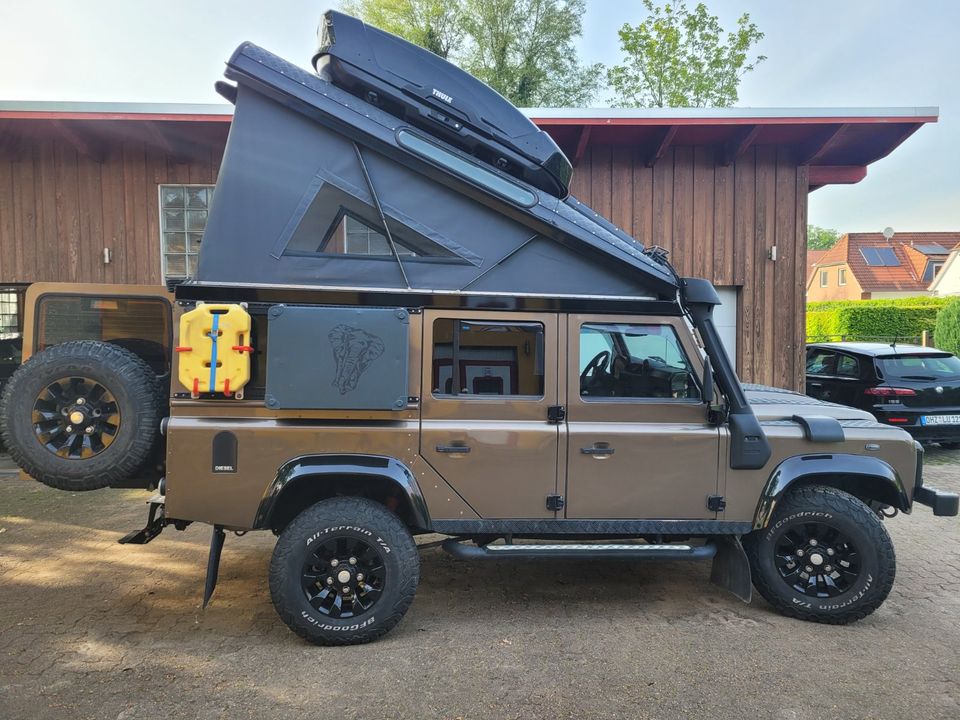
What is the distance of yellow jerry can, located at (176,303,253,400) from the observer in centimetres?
332

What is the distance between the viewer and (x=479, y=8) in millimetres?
22594

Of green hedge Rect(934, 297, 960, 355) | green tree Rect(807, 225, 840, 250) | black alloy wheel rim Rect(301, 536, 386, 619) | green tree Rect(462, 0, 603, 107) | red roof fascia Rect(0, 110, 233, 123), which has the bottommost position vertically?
black alloy wheel rim Rect(301, 536, 386, 619)

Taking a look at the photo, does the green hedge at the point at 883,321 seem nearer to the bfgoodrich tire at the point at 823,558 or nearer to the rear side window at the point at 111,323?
the bfgoodrich tire at the point at 823,558

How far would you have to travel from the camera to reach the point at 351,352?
3438 mm

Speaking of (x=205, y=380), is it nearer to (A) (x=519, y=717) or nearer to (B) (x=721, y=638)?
(A) (x=519, y=717)

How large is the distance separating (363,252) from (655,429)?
1.99 meters

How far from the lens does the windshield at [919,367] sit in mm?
7922

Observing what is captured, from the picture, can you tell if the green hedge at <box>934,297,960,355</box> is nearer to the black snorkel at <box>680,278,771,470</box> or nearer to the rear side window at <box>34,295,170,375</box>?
the black snorkel at <box>680,278,771,470</box>

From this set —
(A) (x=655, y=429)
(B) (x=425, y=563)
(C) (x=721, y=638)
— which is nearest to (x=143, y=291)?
(B) (x=425, y=563)

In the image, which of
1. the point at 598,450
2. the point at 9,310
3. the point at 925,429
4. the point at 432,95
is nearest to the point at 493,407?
the point at 598,450

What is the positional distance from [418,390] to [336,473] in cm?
65

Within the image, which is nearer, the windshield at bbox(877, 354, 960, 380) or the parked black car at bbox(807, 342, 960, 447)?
the parked black car at bbox(807, 342, 960, 447)

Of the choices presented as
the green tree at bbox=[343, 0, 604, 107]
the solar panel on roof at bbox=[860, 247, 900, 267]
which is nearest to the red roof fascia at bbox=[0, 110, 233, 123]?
the green tree at bbox=[343, 0, 604, 107]

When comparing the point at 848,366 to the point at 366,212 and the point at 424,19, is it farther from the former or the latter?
the point at 424,19
